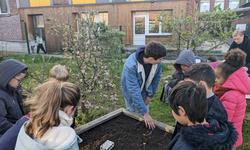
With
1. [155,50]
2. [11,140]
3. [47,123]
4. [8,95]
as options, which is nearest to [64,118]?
[47,123]

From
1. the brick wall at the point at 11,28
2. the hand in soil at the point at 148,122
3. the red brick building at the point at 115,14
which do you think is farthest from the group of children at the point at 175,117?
the brick wall at the point at 11,28

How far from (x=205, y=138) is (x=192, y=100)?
0.24 metres

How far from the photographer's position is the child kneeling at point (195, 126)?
142 cm

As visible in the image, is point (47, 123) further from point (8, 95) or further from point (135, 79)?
point (135, 79)

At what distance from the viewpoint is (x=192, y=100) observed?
1.46 metres

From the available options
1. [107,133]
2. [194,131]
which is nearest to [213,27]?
[107,133]

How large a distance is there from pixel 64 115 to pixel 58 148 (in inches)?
10.8

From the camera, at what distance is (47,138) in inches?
53.9

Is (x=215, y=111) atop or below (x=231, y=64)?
below

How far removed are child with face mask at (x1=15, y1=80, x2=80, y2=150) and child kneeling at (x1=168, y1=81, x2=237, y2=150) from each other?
0.69 metres

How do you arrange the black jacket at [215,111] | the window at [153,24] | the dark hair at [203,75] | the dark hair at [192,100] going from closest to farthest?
the dark hair at [192,100], the black jacket at [215,111], the dark hair at [203,75], the window at [153,24]

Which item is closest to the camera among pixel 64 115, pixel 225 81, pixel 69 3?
pixel 64 115

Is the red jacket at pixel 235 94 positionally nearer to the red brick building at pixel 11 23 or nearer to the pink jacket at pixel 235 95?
the pink jacket at pixel 235 95

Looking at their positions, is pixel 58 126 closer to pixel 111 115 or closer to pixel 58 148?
pixel 58 148
